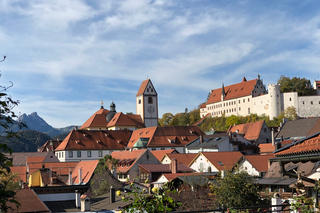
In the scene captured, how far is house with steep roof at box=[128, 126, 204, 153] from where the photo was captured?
85812 mm

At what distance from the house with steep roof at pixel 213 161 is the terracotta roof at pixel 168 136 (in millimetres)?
27938

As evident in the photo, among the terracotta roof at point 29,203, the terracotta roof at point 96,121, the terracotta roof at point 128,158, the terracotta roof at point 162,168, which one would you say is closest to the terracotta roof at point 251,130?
the terracotta roof at point 128,158

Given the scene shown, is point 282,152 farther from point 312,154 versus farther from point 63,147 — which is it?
point 63,147

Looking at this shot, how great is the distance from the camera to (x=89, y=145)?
288ft

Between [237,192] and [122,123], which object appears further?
[122,123]

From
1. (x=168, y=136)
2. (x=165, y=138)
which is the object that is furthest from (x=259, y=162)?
(x=168, y=136)

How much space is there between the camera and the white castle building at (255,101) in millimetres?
111625

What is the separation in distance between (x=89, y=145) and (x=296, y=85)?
5695 centimetres

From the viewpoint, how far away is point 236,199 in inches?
1016

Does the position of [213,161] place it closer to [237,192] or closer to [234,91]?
[237,192]

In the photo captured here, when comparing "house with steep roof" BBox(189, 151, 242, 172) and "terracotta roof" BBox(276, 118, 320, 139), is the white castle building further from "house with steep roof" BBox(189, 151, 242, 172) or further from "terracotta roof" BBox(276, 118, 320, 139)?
"house with steep roof" BBox(189, 151, 242, 172)

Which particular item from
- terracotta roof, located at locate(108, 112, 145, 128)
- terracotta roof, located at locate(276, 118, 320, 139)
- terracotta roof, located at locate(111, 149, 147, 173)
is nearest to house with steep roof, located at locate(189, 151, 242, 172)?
terracotta roof, located at locate(111, 149, 147, 173)

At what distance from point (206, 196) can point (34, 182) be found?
102 ft

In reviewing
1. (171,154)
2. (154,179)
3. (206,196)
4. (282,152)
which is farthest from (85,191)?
(282,152)
